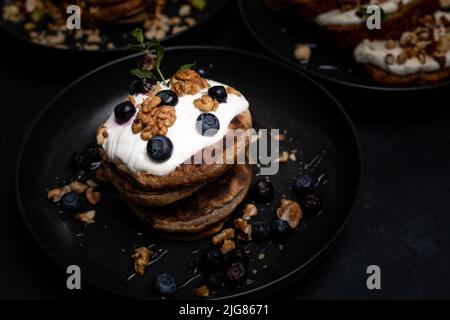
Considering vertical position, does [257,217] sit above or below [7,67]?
below

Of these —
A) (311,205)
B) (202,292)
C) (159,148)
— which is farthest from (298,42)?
(202,292)

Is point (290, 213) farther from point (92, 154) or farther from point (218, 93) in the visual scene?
point (92, 154)

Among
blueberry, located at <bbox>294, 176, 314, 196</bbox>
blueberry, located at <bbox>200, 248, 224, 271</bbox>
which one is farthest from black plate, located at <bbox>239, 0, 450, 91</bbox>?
blueberry, located at <bbox>200, 248, 224, 271</bbox>

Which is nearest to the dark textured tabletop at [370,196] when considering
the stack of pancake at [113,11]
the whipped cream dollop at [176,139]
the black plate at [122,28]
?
the black plate at [122,28]

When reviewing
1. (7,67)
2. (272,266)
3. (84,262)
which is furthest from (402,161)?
(7,67)

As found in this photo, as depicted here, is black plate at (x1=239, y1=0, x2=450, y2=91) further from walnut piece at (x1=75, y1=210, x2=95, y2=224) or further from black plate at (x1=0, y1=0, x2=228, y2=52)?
walnut piece at (x1=75, y1=210, x2=95, y2=224)

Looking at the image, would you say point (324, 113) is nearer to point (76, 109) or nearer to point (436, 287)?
point (436, 287)
